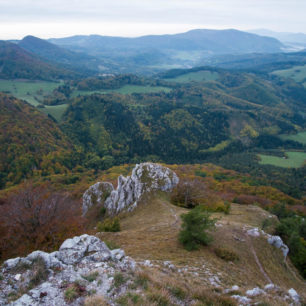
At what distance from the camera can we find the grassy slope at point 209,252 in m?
25.6

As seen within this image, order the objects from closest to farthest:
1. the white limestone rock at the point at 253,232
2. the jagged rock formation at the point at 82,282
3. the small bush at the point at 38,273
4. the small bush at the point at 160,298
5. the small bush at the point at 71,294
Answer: the small bush at the point at 71,294 → the jagged rock formation at the point at 82,282 → the small bush at the point at 160,298 → the small bush at the point at 38,273 → the white limestone rock at the point at 253,232

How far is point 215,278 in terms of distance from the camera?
23000mm

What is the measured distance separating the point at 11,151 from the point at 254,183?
581 ft

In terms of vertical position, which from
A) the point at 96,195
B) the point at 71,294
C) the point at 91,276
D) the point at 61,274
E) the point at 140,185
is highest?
the point at 71,294

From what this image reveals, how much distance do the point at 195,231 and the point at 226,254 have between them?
17.3ft

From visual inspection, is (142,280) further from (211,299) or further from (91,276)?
(211,299)

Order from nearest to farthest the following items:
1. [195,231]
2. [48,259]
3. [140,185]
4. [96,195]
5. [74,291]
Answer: [74,291] → [48,259] → [195,231] → [140,185] → [96,195]

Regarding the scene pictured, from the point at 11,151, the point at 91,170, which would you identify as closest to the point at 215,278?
the point at 91,170

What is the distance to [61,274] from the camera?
15781mm

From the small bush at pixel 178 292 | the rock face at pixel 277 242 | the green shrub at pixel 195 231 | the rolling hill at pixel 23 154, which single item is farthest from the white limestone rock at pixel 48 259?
the rolling hill at pixel 23 154

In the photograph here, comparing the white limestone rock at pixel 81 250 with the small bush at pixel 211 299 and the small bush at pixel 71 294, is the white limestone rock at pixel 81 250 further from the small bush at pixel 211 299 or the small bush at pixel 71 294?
the small bush at pixel 211 299

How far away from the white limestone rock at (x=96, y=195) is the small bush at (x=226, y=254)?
46666mm

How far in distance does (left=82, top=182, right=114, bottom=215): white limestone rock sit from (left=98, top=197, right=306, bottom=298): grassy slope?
949 inches

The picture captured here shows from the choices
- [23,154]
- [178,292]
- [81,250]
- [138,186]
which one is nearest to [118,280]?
[178,292]
